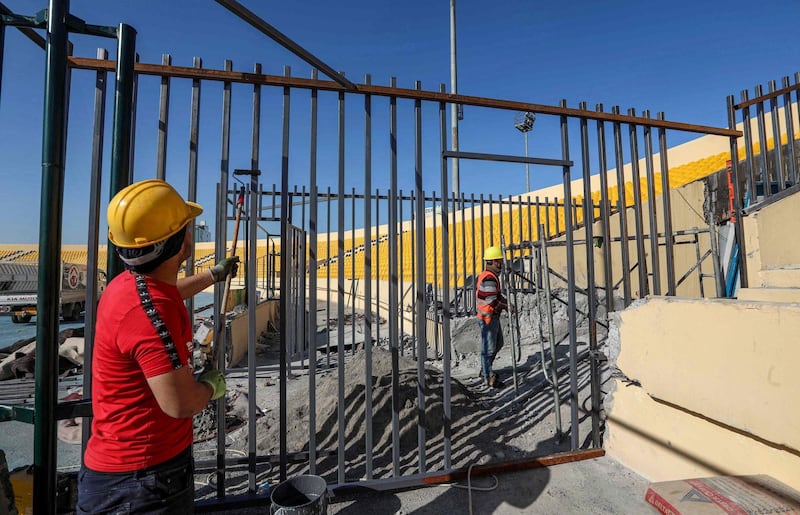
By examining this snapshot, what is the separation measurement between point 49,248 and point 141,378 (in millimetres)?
851

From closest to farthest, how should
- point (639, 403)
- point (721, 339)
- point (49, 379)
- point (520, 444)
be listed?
point (49, 379)
point (721, 339)
point (639, 403)
point (520, 444)

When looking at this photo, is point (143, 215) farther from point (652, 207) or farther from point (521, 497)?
point (652, 207)

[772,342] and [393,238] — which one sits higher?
[393,238]

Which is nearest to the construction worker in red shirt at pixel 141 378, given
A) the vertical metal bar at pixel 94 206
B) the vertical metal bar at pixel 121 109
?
the vertical metal bar at pixel 121 109

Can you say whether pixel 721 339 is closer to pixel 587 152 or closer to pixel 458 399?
pixel 587 152

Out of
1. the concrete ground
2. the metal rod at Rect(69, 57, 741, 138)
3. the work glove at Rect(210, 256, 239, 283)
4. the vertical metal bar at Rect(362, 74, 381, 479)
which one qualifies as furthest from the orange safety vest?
the work glove at Rect(210, 256, 239, 283)

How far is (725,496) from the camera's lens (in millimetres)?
1981

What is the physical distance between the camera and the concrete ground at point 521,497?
8.46 ft

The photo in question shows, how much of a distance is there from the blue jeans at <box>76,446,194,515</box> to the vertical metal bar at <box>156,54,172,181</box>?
1.68 metres

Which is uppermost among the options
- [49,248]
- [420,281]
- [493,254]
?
[493,254]

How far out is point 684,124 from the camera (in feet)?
11.4

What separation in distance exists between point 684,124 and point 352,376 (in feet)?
14.2

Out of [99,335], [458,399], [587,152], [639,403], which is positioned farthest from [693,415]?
[99,335]

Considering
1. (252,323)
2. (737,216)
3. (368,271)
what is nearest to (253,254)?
(252,323)
